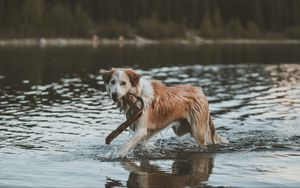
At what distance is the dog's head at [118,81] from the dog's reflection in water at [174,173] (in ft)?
5.18

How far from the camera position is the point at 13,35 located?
382 feet

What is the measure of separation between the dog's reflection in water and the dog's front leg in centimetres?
32

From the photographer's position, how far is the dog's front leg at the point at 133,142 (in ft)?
48.1

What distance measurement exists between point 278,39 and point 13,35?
67760 millimetres

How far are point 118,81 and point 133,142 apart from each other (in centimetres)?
156

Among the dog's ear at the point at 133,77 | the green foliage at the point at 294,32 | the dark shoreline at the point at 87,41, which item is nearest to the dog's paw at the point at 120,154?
the dog's ear at the point at 133,77

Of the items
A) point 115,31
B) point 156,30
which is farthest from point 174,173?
point 156,30

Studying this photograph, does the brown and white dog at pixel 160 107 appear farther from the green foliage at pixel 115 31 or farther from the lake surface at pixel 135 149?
the green foliage at pixel 115 31

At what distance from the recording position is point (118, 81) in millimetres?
13930

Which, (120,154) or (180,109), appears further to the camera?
(180,109)

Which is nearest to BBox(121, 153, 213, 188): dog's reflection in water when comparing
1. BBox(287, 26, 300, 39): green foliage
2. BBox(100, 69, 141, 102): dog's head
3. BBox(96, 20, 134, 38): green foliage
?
BBox(100, 69, 141, 102): dog's head

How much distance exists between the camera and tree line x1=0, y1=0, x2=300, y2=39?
427ft

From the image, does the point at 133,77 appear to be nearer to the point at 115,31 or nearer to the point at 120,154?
the point at 120,154

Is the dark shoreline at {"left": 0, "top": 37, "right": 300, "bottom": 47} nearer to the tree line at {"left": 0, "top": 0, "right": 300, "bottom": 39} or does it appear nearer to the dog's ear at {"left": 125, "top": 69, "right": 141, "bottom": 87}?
the tree line at {"left": 0, "top": 0, "right": 300, "bottom": 39}
